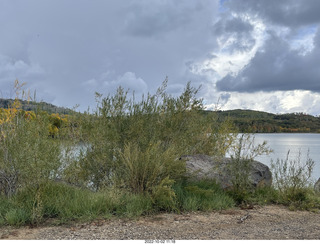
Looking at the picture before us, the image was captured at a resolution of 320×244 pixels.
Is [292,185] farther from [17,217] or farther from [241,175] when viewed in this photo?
[17,217]

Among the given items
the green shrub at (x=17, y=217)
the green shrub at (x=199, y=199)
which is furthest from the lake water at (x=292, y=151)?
the green shrub at (x=17, y=217)

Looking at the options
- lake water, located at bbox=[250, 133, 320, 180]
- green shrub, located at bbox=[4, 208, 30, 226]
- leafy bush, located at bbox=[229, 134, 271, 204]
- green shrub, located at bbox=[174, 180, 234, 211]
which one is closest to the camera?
green shrub, located at bbox=[4, 208, 30, 226]

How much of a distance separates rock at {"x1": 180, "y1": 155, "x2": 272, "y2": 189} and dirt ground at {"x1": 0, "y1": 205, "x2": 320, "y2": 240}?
1.63m

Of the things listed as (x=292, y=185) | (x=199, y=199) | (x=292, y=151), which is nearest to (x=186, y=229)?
(x=199, y=199)

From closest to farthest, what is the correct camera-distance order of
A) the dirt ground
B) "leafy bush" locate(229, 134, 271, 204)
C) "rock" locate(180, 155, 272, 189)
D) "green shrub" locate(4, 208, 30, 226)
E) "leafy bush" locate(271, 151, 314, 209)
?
1. the dirt ground
2. "green shrub" locate(4, 208, 30, 226)
3. "leafy bush" locate(229, 134, 271, 204)
4. "leafy bush" locate(271, 151, 314, 209)
5. "rock" locate(180, 155, 272, 189)

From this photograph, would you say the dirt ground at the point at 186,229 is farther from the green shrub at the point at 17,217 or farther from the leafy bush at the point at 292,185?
the leafy bush at the point at 292,185

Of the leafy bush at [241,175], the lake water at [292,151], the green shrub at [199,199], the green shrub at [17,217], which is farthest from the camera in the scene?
the lake water at [292,151]

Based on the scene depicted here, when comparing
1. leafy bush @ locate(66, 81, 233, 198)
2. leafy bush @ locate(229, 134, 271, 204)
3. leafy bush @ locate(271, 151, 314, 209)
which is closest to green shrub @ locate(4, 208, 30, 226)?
leafy bush @ locate(66, 81, 233, 198)

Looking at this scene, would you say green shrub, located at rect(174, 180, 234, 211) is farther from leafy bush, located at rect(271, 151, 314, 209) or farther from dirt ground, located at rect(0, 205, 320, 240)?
leafy bush, located at rect(271, 151, 314, 209)

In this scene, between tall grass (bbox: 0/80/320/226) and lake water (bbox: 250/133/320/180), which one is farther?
lake water (bbox: 250/133/320/180)

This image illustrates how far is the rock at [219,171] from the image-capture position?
8305mm

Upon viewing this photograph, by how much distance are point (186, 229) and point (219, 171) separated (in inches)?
123

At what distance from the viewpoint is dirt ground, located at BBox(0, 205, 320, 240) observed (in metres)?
5.28

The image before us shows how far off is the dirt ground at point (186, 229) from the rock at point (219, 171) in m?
1.63
